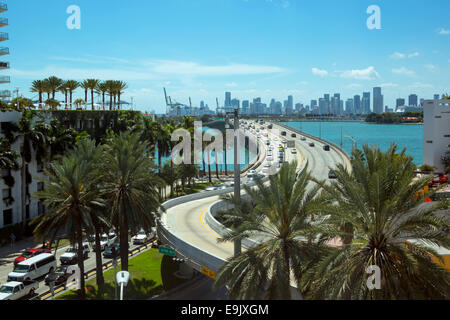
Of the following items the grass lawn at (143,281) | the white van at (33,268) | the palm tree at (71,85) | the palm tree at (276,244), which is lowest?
the grass lawn at (143,281)

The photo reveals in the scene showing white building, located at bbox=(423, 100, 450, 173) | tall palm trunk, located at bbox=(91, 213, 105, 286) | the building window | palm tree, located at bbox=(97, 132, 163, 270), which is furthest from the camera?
white building, located at bbox=(423, 100, 450, 173)

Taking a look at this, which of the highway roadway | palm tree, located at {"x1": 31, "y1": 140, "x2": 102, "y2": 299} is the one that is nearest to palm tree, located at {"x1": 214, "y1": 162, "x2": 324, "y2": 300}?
the highway roadway

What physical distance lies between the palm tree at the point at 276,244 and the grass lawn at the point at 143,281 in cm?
1337

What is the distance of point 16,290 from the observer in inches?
944

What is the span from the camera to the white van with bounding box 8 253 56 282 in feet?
88.0

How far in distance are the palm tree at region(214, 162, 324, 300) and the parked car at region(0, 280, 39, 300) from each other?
1539cm

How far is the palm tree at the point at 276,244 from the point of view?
1357 centimetres

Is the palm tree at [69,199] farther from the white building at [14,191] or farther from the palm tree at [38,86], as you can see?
the palm tree at [38,86]

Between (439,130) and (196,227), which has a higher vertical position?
(439,130)

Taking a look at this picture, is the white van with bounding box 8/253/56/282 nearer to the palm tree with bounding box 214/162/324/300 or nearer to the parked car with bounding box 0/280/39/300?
the parked car with bounding box 0/280/39/300

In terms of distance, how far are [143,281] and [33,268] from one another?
7.48 meters

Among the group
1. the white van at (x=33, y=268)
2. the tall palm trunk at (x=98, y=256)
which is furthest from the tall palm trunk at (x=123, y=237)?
the white van at (x=33, y=268)

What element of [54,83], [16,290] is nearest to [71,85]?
[54,83]

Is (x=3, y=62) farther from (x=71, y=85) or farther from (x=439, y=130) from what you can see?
(x=439, y=130)
